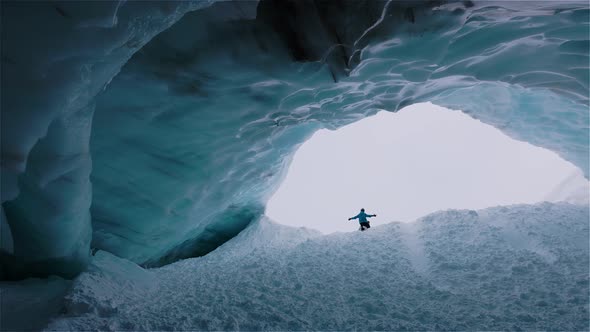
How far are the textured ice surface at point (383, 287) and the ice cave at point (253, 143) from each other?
0.02 meters

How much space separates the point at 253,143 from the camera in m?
5.95

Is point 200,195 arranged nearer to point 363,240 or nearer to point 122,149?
point 122,149

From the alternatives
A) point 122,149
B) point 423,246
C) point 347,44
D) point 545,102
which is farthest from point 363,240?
point 545,102

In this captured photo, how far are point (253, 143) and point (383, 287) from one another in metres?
3.41

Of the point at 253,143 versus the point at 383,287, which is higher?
the point at 253,143

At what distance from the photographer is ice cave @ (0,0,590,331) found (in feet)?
7.55

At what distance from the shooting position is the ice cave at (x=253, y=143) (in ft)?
7.55

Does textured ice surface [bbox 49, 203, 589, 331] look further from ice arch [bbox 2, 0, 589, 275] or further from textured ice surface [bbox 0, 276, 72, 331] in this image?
ice arch [bbox 2, 0, 589, 275]

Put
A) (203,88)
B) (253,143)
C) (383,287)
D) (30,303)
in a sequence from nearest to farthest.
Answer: (30,303) < (383,287) < (203,88) < (253,143)

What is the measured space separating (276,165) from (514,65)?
4.58 meters

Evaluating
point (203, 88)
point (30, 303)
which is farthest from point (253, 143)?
point (30, 303)

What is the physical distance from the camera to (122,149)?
4.52m

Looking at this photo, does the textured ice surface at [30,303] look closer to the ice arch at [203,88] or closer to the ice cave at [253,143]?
the ice cave at [253,143]

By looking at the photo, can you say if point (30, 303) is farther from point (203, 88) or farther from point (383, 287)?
point (383, 287)
